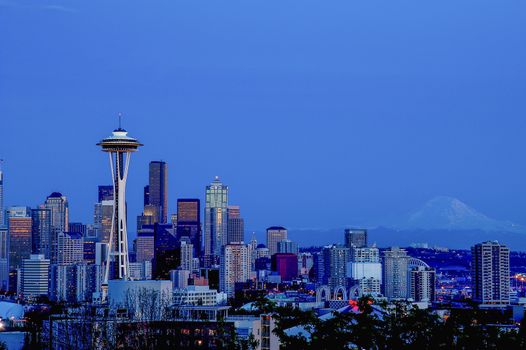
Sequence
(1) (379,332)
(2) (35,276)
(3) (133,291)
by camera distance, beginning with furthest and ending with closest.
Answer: (2) (35,276), (3) (133,291), (1) (379,332)

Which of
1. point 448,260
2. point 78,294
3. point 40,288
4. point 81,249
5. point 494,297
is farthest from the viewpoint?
point 448,260

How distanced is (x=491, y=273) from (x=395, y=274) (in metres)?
12.7

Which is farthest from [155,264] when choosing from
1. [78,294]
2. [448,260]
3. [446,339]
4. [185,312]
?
[446,339]

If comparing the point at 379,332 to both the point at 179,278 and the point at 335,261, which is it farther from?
the point at 335,261

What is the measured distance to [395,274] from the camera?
318 feet

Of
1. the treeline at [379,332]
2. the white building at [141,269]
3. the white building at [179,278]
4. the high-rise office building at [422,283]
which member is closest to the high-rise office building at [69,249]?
the white building at [141,269]

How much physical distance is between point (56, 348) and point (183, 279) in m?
57.9

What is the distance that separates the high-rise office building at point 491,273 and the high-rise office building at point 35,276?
3457cm

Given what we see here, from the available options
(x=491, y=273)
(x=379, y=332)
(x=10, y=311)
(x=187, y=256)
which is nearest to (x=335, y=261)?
(x=187, y=256)

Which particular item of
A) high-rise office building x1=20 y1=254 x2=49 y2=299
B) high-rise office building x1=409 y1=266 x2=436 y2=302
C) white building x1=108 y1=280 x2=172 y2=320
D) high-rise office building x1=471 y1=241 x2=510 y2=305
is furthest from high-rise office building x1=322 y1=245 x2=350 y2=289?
white building x1=108 y1=280 x2=172 y2=320

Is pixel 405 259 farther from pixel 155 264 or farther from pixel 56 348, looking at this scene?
pixel 56 348

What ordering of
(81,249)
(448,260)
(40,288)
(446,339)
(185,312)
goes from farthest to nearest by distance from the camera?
(448,260) < (81,249) < (40,288) < (185,312) < (446,339)

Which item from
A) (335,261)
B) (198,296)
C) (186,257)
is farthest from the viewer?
(186,257)

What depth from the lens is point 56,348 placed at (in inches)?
1486
